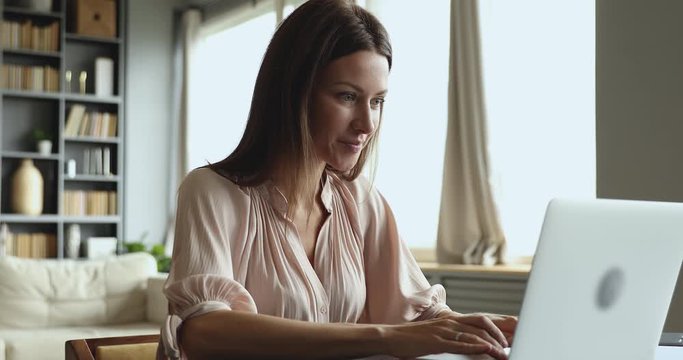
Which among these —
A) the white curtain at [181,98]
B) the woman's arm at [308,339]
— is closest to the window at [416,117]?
the white curtain at [181,98]

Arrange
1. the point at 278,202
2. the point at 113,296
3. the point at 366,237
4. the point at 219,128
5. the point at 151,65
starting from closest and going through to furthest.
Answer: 1. the point at 278,202
2. the point at 366,237
3. the point at 113,296
4. the point at 219,128
5. the point at 151,65

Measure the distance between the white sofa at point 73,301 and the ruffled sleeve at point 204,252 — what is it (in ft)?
9.52

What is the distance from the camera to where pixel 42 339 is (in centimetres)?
401

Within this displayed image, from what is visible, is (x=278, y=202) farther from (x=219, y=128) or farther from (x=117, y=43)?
(x=117, y=43)

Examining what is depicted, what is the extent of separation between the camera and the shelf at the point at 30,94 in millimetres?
6598

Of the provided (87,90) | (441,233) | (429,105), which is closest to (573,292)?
(441,233)

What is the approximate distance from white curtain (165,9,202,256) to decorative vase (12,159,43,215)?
116 centimetres

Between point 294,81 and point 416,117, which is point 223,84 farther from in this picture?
point 294,81

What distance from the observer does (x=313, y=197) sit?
62.1 inches

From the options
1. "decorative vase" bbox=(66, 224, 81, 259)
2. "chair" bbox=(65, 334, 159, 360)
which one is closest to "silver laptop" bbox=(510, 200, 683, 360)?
"chair" bbox=(65, 334, 159, 360)

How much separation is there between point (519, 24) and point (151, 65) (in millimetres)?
4076

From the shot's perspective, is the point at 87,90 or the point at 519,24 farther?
the point at 87,90

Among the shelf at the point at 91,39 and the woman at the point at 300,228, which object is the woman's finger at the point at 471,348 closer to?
the woman at the point at 300,228

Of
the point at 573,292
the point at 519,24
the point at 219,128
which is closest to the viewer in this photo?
the point at 573,292
